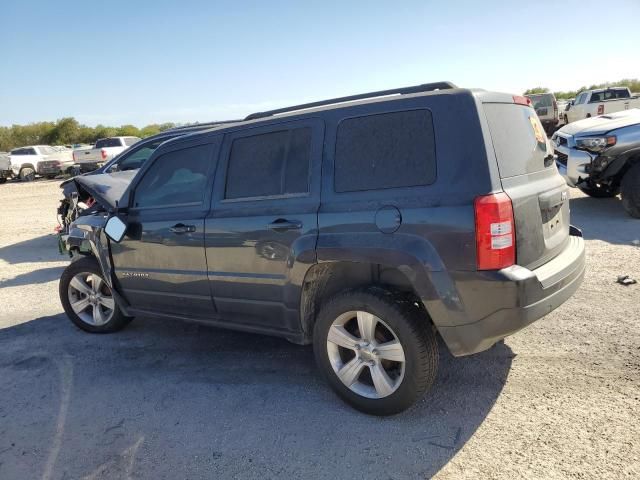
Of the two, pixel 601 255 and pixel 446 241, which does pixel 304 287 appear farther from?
pixel 601 255

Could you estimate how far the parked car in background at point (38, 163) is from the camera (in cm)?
2641

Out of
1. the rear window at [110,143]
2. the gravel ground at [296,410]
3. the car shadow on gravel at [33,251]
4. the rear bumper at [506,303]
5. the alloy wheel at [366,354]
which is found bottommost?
the gravel ground at [296,410]

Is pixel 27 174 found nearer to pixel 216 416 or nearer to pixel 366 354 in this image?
pixel 216 416

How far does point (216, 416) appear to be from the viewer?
343 centimetres

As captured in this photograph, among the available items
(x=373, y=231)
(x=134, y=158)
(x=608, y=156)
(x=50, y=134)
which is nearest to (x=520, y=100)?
(x=373, y=231)

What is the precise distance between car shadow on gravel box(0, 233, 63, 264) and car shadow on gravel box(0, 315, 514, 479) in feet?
15.0

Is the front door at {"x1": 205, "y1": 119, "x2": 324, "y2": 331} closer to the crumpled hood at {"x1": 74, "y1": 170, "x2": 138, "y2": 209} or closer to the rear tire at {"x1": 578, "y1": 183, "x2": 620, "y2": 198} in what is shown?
the crumpled hood at {"x1": 74, "y1": 170, "x2": 138, "y2": 209}

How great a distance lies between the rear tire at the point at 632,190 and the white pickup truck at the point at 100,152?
70.5 feet

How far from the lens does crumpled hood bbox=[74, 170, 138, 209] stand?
5023 mm

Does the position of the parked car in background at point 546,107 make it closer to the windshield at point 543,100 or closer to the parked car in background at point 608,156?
the windshield at point 543,100

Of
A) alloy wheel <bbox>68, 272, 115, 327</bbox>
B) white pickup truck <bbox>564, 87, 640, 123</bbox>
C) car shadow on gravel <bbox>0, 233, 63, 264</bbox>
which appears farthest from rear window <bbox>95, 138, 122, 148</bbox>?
alloy wheel <bbox>68, 272, 115, 327</bbox>

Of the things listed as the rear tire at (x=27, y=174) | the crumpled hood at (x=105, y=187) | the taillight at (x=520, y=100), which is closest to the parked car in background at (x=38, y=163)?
the rear tire at (x=27, y=174)

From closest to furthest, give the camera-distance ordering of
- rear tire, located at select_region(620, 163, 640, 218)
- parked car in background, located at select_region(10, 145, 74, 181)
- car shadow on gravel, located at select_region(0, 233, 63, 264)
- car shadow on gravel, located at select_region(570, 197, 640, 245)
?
1. car shadow on gravel, located at select_region(570, 197, 640, 245)
2. rear tire, located at select_region(620, 163, 640, 218)
3. car shadow on gravel, located at select_region(0, 233, 63, 264)
4. parked car in background, located at select_region(10, 145, 74, 181)

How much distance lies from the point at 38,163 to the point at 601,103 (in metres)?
27.2
